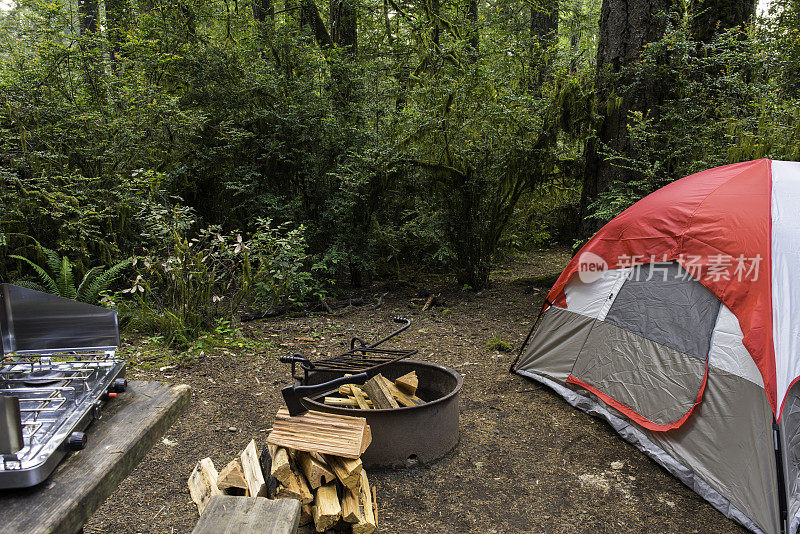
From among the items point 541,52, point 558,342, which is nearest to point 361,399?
point 558,342

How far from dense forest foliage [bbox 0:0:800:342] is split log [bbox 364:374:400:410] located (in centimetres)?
281

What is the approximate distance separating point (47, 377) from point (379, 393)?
2.06 metres

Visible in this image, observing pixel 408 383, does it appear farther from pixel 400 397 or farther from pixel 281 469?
pixel 281 469

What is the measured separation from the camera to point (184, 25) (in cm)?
801

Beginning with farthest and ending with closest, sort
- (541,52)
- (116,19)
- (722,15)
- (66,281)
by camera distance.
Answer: (116,19) → (541,52) → (722,15) → (66,281)

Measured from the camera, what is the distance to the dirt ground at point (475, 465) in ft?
9.82

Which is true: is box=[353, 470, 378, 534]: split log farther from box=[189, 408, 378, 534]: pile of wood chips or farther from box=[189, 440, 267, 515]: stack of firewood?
box=[189, 440, 267, 515]: stack of firewood

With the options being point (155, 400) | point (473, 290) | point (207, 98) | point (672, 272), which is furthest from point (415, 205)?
point (155, 400)

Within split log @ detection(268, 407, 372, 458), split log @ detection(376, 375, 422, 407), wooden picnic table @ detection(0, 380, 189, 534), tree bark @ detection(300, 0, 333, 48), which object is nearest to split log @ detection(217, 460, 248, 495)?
split log @ detection(268, 407, 372, 458)

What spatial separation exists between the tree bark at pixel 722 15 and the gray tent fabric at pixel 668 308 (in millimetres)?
4495

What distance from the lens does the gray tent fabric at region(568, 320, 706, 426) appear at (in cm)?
349

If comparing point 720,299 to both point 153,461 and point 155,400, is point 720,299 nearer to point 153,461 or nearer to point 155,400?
point 155,400

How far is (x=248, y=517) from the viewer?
199 cm

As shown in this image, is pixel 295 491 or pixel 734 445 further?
pixel 734 445
